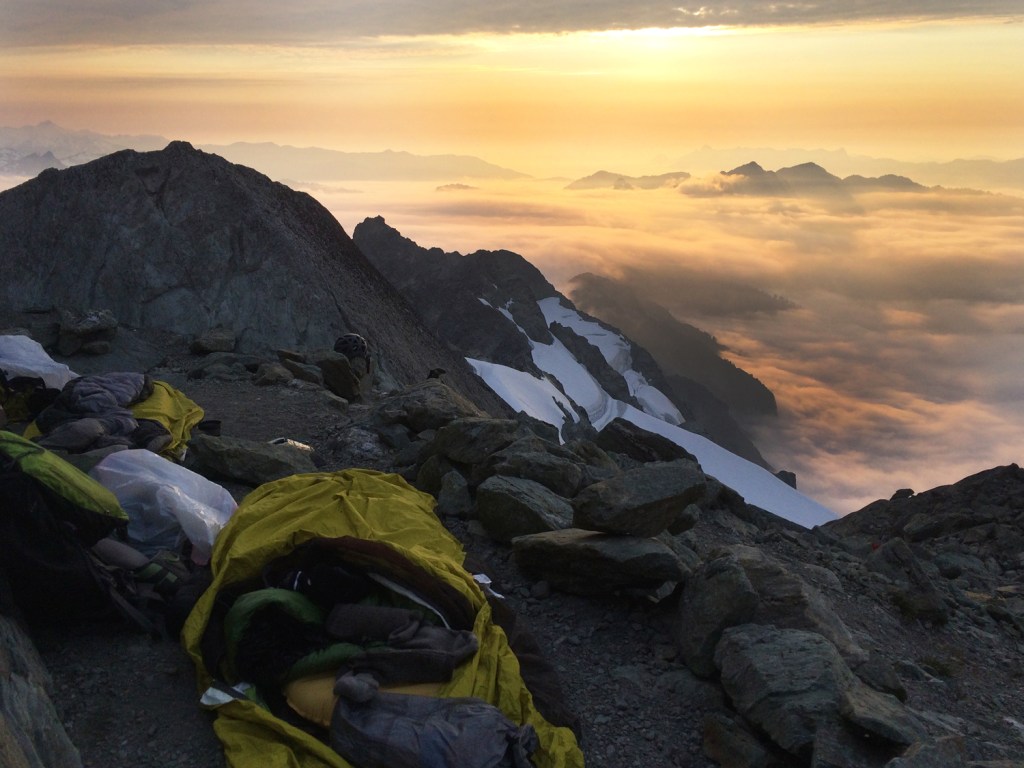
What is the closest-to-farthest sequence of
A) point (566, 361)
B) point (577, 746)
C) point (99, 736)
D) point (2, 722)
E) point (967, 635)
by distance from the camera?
point (2, 722)
point (99, 736)
point (577, 746)
point (967, 635)
point (566, 361)

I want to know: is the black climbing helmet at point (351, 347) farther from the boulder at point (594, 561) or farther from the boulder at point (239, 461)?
the boulder at point (594, 561)

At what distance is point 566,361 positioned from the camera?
79.2 m

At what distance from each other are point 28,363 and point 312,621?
25.3 ft

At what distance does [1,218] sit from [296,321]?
25.7 feet

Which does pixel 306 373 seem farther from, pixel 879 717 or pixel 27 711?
pixel 879 717

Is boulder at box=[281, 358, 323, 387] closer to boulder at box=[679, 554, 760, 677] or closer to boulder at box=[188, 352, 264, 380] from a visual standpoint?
boulder at box=[188, 352, 264, 380]

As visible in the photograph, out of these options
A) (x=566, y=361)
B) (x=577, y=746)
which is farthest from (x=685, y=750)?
(x=566, y=361)

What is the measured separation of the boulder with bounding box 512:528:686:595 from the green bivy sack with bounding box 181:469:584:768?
44.2 inches

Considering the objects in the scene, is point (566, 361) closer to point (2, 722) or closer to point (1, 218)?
point (1, 218)

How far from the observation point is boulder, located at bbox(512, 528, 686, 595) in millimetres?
7207

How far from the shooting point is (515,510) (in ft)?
27.5

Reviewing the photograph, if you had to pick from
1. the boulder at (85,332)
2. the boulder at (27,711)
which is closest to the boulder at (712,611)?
the boulder at (27,711)

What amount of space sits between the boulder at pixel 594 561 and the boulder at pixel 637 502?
0.16 m

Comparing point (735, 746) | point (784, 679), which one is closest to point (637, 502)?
point (784, 679)
